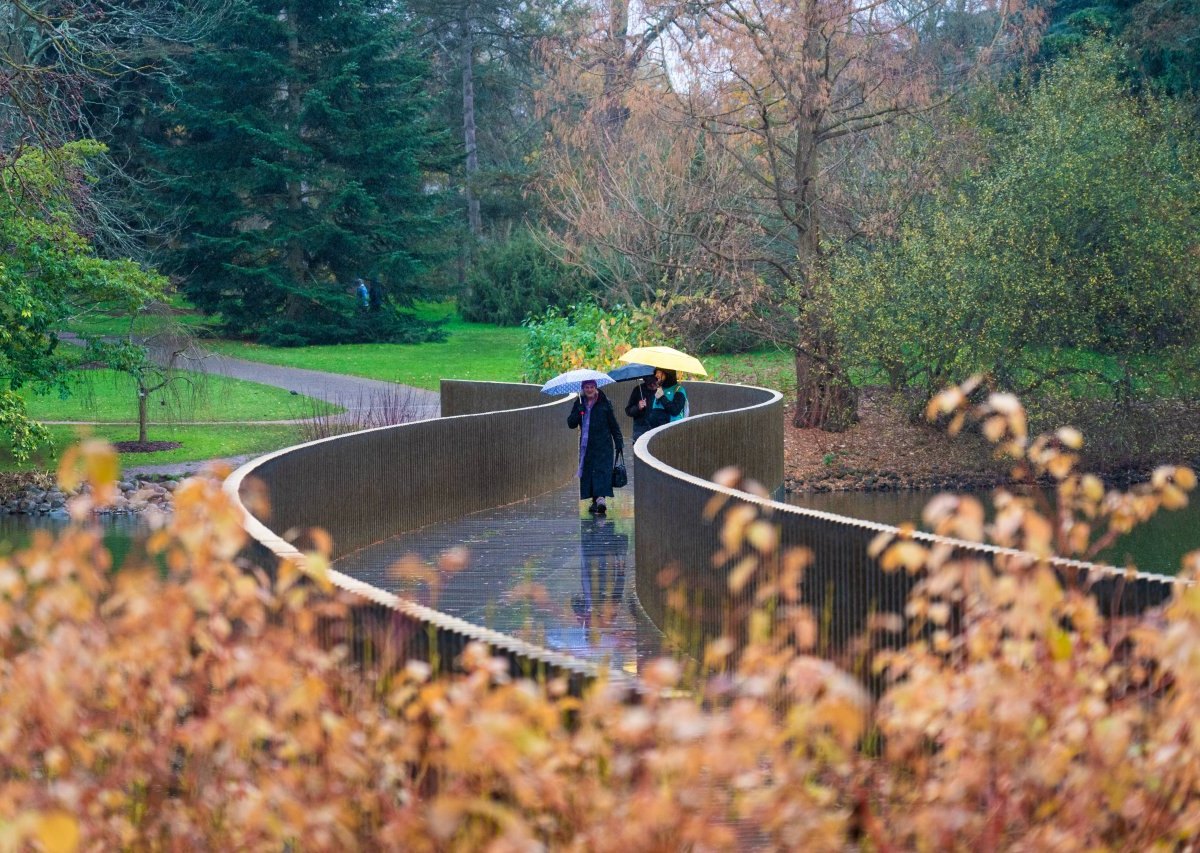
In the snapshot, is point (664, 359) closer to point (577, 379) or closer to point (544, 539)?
point (577, 379)

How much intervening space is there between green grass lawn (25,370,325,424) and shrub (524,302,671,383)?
4185 mm

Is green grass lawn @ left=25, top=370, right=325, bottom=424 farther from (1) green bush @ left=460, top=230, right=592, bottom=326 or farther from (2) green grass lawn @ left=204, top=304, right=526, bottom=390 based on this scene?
(1) green bush @ left=460, top=230, right=592, bottom=326

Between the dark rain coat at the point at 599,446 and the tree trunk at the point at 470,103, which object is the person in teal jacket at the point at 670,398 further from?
the tree trunk at the point at 470,103

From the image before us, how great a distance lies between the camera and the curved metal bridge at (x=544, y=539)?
5863mm

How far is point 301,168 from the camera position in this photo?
47.2m

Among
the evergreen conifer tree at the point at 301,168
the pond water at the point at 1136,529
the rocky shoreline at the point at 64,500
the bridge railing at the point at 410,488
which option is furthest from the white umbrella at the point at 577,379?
the evergreen conifer tree at the point at 301,168

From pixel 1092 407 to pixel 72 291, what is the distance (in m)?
17.4

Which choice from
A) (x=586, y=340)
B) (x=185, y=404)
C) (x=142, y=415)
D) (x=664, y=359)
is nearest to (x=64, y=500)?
(x=142, y=415)

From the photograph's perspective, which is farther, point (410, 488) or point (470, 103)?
point (470, 103)

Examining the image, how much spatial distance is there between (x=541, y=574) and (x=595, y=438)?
2.16 metres

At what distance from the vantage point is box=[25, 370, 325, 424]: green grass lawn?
29.0 meters

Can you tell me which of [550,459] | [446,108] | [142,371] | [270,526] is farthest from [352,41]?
[270,526]

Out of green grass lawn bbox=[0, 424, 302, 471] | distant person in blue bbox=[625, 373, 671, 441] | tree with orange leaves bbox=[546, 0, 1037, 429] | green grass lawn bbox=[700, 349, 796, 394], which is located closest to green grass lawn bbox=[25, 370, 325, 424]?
green grass lawn bbox=[0, 424, 302, 471]

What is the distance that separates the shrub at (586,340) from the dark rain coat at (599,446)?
383 inches
